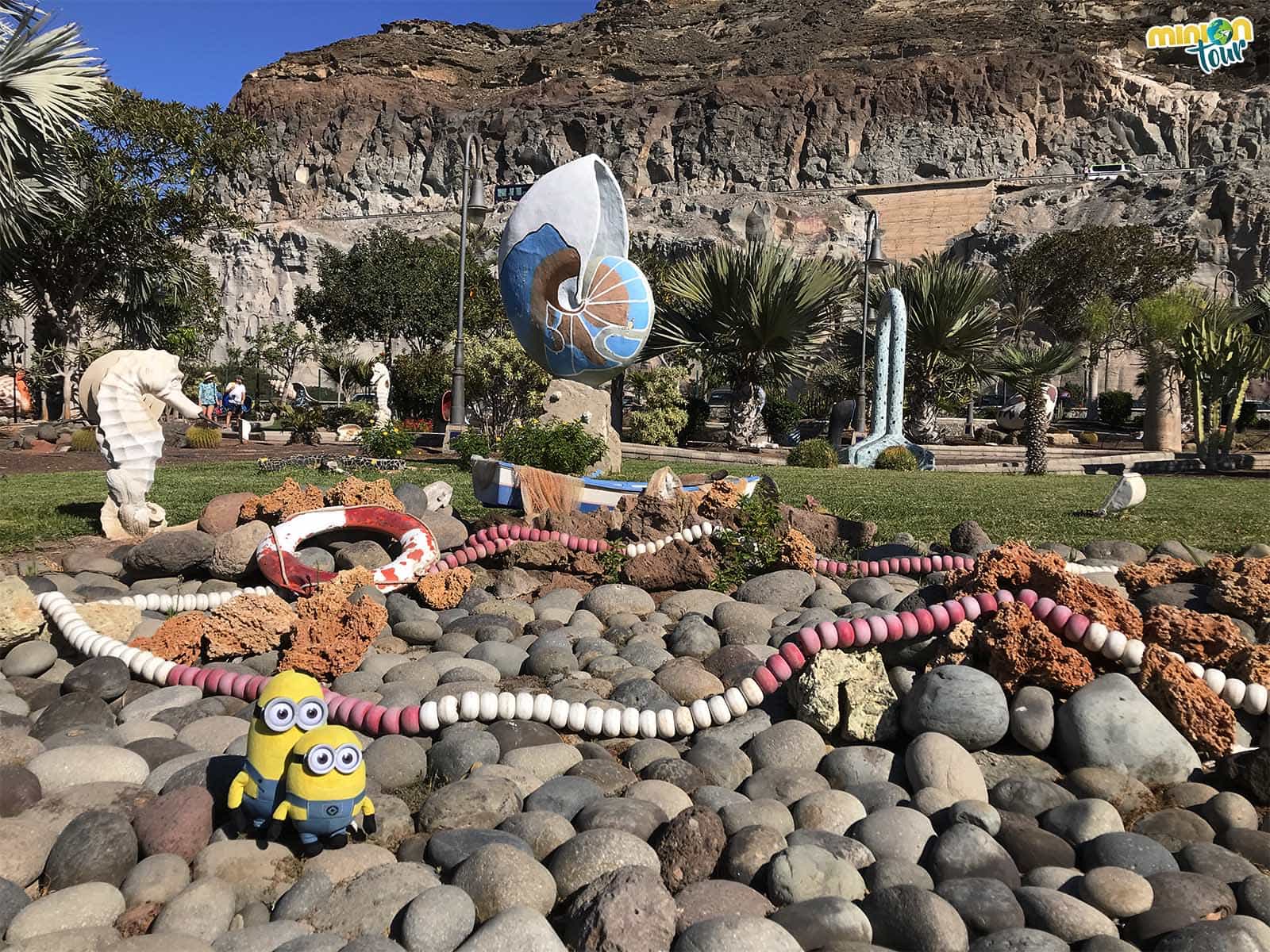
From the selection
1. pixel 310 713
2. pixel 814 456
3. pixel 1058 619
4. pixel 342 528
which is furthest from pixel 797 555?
pixel 814 456

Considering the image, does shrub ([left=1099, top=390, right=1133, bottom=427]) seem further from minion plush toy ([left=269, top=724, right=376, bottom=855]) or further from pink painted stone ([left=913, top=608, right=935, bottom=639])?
minion plush toy ([left=269, top=724, right=376, bottom=855])

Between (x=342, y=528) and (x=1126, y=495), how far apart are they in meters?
6.83

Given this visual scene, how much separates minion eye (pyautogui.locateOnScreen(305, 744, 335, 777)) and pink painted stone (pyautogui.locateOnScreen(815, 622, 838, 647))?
193 centimetres

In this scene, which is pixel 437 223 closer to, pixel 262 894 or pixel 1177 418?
pixel 1177 418

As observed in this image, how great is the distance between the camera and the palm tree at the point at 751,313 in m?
20.1

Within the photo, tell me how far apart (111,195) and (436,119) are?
8160 centimetres

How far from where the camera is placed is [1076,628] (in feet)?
11.0

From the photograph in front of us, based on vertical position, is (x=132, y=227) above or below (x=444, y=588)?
above

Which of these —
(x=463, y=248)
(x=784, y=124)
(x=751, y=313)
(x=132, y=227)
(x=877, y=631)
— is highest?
(x=784, y=124)

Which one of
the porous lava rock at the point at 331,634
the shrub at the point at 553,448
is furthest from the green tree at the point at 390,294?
the porous lava rock at the point at 331,634

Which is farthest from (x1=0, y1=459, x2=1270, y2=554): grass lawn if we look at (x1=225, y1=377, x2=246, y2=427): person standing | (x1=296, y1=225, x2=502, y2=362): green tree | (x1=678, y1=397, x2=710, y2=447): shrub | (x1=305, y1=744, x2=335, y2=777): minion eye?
(x1=296, y1=225, x2=502, y2=362): green tree

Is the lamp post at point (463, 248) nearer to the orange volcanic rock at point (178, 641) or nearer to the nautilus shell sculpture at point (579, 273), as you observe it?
the nautilus shell sculpture at point (579, 273)

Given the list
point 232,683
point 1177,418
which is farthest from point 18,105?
point 1177,418

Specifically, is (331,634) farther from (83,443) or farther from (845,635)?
(83,443)
